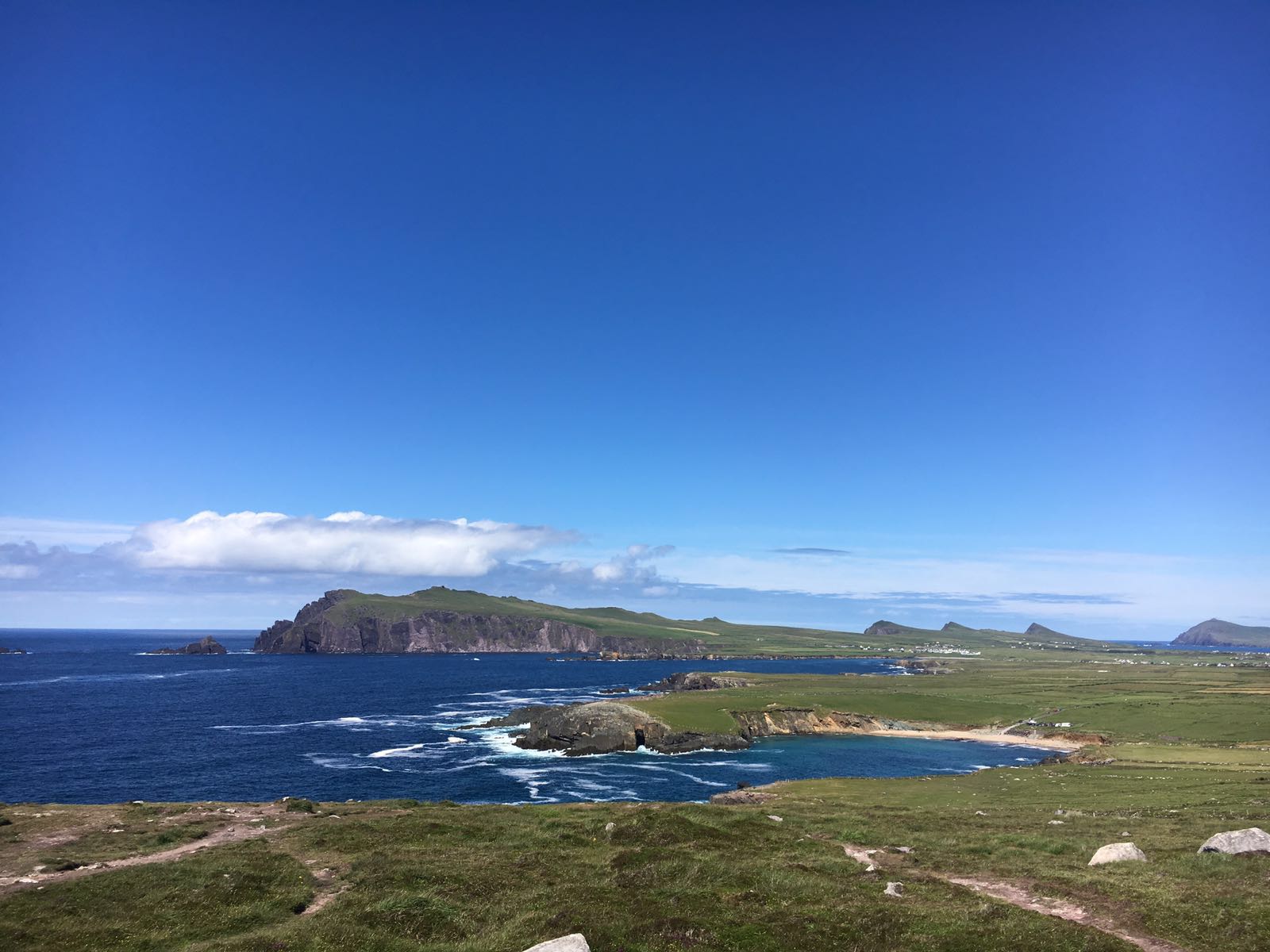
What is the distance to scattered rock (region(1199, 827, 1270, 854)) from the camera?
3288 cm

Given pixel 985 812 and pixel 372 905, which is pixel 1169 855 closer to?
pixel 985 812

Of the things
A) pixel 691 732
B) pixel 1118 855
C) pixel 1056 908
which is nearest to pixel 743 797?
pixel 1118 855

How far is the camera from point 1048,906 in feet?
89.2

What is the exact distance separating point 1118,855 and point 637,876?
23.6 metres

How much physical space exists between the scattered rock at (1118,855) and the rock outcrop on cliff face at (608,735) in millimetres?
80131

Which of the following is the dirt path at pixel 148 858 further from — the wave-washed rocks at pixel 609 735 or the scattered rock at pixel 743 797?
the wave-washed rocks at pixel 609 735

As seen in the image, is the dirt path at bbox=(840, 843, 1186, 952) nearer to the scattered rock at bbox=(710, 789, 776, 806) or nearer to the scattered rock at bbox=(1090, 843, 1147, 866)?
the scattered rock at bbox=(1090, 843, 1147, 866)

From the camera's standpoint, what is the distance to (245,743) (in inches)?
4316

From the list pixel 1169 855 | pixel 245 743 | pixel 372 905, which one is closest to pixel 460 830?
pixel 372 905

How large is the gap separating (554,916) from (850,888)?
12.9 meters

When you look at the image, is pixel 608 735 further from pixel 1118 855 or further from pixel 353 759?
pixel 1118 855

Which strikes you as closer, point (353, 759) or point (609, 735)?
point (353, 759)

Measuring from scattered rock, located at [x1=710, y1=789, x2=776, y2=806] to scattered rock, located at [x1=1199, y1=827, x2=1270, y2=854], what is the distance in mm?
40183

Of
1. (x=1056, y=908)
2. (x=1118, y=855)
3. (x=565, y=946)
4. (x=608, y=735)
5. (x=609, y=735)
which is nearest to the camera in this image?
(x=565, y=946)
